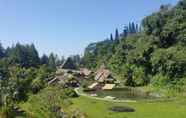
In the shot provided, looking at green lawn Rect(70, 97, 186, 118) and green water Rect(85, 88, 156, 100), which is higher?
green water Rect(85, 88, 156, 100)

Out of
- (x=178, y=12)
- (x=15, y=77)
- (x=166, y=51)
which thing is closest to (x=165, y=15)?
(x=178, y=12)

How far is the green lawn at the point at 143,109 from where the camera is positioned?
34.0 metres

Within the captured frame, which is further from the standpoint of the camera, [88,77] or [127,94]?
[88,77]

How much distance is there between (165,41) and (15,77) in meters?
42.4

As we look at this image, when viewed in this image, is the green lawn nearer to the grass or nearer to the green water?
the grass

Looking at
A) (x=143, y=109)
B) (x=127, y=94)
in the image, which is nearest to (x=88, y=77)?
(x=127, y=94)

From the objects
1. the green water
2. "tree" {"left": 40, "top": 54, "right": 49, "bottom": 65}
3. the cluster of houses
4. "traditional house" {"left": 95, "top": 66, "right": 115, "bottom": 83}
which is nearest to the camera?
the green water

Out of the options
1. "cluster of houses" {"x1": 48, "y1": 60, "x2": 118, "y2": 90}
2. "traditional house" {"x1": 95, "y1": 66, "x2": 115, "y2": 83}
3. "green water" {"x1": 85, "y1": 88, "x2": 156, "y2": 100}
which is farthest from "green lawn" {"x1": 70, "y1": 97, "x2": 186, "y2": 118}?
"traditional house" {"x1": 95, "y1": 66, "x2": 115, "y2": 83}

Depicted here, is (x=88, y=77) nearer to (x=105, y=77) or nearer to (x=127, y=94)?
(x=105, y=77)

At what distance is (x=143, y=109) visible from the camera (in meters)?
38.0

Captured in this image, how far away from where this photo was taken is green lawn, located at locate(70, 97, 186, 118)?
33969 mm

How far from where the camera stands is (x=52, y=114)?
76.0ft

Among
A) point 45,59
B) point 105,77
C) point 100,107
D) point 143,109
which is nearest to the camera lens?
point 143,109

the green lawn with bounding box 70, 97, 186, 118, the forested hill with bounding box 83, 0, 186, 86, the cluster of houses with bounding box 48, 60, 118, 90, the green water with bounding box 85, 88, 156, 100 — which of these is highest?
the forested hill with bounding box 83, 0, 186, 86
